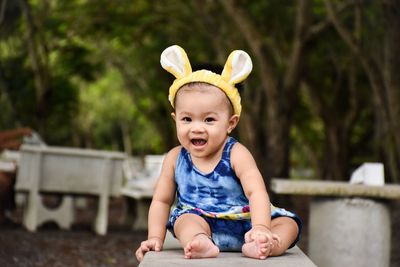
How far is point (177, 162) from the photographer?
3854mm

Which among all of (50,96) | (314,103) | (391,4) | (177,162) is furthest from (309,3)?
(177,162)

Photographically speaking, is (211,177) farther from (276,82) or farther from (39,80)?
(39,80)

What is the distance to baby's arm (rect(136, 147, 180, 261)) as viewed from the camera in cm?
380

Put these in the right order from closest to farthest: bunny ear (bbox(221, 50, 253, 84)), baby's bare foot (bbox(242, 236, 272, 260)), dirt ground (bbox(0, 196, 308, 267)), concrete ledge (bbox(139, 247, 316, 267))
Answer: concrete ledge (bbox(139, 247, 316, 267)) < baby's bare foot (bbox(242, 236, 272, 260)) < bunny ear (bbox(221, 50, 253, 84)) < dirt ground (bbox(0, 196, 308, 267))

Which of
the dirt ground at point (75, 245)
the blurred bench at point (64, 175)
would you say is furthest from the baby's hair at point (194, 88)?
the blurred bench at point (64, 175)

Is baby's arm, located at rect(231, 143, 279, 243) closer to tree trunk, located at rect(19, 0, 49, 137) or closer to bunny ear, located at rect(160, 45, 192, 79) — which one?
bunny ear, located at rect(160, 45, 192, 79)

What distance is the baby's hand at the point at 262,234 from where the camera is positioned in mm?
3416

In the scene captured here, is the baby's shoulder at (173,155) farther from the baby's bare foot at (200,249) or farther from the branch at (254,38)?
the branch at (254,38)

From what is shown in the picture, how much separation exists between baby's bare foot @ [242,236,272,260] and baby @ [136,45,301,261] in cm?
7

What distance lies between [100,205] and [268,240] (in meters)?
7.40

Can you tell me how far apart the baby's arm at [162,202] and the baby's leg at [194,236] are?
11 cm

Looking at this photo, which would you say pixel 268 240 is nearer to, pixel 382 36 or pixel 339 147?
pixel 382 36

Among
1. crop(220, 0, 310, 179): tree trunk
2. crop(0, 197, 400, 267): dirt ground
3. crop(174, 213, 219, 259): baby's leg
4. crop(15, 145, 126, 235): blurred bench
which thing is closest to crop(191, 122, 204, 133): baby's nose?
crop(174, 213, 219, 259): baby's leg

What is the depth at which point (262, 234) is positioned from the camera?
3412 millimetres
